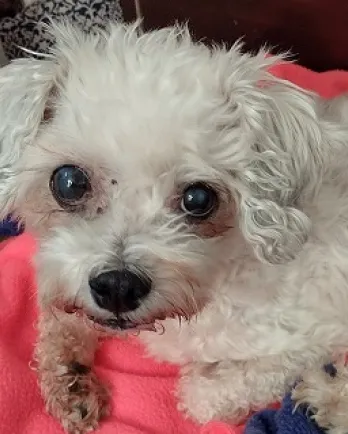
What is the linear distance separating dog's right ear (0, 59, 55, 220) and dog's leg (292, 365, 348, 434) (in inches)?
23.9

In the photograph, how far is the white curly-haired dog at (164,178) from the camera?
114 cm

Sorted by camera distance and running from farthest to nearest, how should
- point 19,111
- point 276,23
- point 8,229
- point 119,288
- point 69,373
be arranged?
point 276,23, point 8,229, point 69,373, point 19,111, point 119,288

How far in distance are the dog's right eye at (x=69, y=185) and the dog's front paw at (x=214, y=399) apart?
1.52 ft

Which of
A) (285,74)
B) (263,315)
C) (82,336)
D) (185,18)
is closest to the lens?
(263,315)

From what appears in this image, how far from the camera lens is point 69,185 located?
1.19 m

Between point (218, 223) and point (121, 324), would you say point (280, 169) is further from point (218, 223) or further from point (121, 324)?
point (121, 324)

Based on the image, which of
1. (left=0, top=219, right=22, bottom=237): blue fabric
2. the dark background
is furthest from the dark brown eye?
the dark background

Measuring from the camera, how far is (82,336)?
155cm

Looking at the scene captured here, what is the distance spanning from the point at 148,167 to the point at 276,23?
41.9 inches

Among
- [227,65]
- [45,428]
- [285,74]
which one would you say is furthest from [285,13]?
[45,428]

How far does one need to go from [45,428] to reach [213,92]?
2.23 ft

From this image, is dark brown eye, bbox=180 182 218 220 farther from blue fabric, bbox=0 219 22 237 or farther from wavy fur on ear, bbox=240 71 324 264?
blue fabric, bbox=0 219 22 237

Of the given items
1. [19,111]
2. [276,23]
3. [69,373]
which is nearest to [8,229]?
[69,373]

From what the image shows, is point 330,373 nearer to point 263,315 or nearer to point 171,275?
point 263,315
